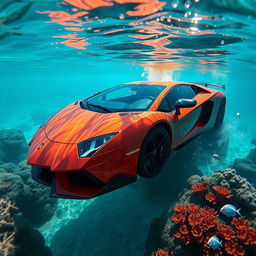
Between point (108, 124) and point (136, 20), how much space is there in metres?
7.04

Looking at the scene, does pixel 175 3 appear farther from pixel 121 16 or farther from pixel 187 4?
pixel 121 16

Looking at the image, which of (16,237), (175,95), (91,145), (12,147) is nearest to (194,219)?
(91,145)

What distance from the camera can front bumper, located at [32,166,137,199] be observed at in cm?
228

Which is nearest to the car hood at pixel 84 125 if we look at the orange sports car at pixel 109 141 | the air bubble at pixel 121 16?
the orange sports car at pixel 109 141

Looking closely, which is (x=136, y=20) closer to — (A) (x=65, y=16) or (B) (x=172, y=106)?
(A) (x=65, y=16)

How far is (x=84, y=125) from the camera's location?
2908 mm

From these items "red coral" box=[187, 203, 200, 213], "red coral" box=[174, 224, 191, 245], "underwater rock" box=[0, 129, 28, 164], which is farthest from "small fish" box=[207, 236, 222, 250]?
"underwater rock" box=[0, 129, 28, 164]

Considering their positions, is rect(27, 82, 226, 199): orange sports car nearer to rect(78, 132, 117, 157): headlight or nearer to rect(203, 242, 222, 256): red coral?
rect(78, 132, 117, 157): headlight

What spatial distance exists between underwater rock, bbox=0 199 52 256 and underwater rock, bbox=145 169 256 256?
8.91 feet

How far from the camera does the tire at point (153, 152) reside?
2.82m

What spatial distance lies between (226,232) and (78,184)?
2.56 metres

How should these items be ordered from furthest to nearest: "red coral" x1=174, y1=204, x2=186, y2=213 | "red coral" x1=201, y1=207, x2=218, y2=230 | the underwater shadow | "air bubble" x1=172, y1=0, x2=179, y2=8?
"air bubble" x1=172, y1=0, x2=179, y2=8 < the underwater shadow < "red coral" x1=174, y1=204, x2=186, y2=213 < "red coral" x1=201, y1=207, x2=218, y2=230

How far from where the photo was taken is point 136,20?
7844 mm

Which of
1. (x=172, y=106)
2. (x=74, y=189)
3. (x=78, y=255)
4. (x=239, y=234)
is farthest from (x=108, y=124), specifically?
(x=78, y=255)
